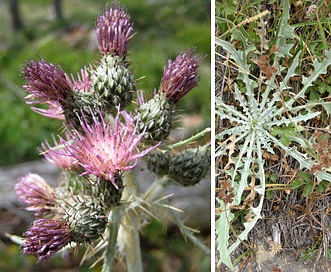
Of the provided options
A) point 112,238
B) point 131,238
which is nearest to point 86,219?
point 112,238

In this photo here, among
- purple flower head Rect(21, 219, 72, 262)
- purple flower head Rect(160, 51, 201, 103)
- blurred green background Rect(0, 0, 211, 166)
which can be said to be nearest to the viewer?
purple flower head Rect(21, 219, 72, 262)

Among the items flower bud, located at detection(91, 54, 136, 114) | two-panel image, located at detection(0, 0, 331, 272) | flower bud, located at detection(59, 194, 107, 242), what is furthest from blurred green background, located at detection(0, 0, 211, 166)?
flower bud, located at detection(59, 194, 107, 242)

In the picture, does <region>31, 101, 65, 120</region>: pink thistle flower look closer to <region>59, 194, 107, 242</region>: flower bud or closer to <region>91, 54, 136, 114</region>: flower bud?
<region>91, 54, 136, 114</region>: flower bud

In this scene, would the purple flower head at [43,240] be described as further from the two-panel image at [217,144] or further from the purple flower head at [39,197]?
the purple flower head at [39,197]

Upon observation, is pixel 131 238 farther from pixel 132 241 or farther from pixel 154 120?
pixel 154 120

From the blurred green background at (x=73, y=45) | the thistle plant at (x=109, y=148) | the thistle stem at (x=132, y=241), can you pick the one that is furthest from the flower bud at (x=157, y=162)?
the blurred green background at (x=73, y=45)

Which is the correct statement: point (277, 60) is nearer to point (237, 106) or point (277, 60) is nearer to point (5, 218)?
point (237, 106)
